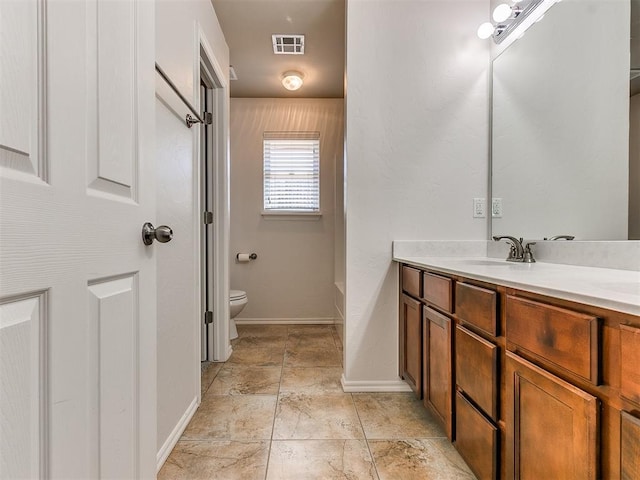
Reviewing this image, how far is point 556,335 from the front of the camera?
0.76m

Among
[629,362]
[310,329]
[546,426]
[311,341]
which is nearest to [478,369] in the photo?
[546,426]

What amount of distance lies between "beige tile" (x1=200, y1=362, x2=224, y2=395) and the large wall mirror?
6.55 ft

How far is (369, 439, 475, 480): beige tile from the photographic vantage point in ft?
4.18

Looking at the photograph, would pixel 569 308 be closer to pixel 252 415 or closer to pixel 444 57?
pixel 252 415

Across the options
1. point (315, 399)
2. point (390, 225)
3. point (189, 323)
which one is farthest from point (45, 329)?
point (390, 225)

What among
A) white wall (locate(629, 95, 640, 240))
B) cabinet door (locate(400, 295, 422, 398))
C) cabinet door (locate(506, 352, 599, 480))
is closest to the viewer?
cabinet door (locate(506, 352, 599, 480))

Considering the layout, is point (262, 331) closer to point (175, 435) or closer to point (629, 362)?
point (175, 435)

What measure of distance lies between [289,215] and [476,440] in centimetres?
276

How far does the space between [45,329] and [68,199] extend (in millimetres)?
199

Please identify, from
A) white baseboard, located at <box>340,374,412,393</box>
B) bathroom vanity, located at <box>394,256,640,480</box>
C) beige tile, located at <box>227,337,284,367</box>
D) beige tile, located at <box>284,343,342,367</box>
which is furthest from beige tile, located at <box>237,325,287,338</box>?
bathroom vanity, located at <box>394,256,640,480</box>

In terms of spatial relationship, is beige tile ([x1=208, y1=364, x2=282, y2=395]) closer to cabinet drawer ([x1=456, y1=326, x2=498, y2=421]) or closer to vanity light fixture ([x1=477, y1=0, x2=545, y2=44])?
cabinet drawer ([x1=456, y1=326, x2=498, y2=421])

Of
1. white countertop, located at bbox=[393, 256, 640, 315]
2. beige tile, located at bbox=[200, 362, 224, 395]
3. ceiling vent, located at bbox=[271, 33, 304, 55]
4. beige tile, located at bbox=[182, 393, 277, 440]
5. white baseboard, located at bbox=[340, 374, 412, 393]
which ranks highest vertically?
ceiling vent, located at bbox=[271, 33, 304, 55]

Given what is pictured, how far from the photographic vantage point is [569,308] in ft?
2.40

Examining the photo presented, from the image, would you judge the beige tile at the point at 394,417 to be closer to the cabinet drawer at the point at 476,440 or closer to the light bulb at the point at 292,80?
the cabinet drawer at the point at 476,440
